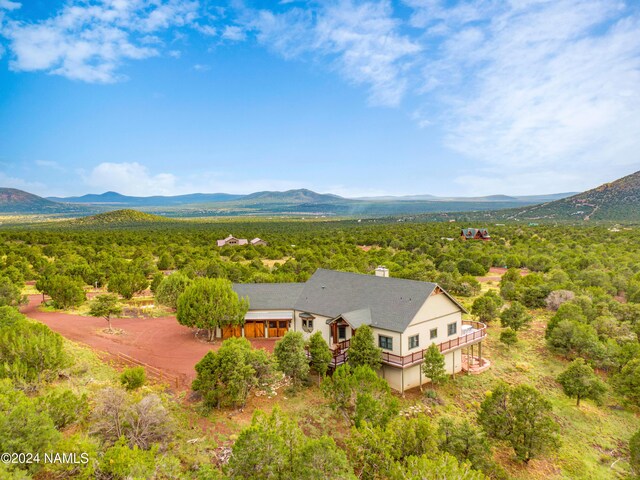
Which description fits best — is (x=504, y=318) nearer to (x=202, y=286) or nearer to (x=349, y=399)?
(x=349, y=399)

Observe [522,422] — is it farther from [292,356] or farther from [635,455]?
[292,356]

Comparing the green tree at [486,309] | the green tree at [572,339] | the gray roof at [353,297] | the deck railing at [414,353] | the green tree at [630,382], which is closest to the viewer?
the deck railing at [414,353]

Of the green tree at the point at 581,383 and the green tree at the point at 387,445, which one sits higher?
the green tree at the point at 387,445

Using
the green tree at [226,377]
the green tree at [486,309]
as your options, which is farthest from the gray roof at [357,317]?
the green tree at [486,309]

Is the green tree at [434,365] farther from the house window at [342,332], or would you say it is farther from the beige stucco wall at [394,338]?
the house window at [342,332]

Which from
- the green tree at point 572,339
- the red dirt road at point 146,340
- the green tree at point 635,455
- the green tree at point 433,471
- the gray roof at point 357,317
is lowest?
the green tree at point 635,455

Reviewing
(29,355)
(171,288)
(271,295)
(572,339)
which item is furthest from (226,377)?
(572,339)

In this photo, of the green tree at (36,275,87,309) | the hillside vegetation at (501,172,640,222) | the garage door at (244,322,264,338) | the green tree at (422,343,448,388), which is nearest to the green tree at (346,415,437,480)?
the green tree at (422,343,448,388)
